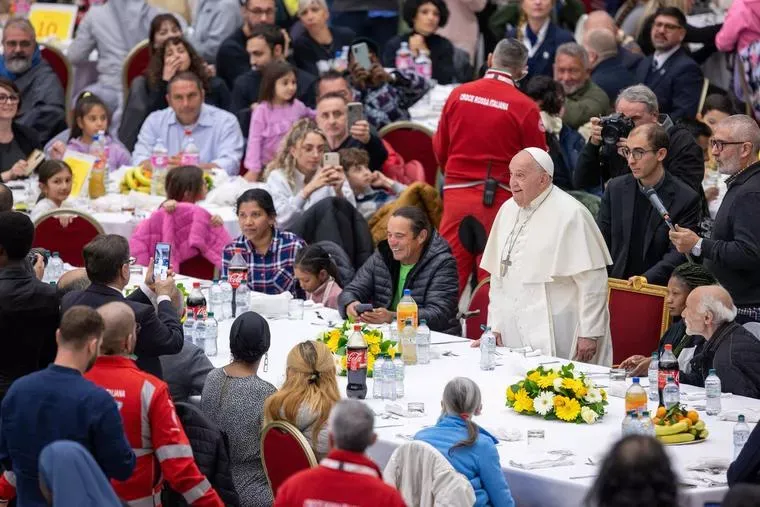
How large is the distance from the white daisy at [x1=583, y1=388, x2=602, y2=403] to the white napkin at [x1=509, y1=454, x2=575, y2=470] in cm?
59

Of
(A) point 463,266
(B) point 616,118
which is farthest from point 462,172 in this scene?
(B) point 616,118

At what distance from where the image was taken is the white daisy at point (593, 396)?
7.56 metres

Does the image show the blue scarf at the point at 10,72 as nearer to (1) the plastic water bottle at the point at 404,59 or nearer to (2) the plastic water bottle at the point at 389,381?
(1) the plastic water bottle at the point at 404,59

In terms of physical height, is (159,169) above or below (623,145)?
below

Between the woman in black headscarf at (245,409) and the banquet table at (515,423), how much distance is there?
1.62 ft

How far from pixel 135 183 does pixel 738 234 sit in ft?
16.1

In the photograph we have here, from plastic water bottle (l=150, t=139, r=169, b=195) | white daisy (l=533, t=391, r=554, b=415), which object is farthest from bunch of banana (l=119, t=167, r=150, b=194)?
white daisy (l=533, t=391, r=554, b=415)

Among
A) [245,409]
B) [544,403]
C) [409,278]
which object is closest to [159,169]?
[409,278]

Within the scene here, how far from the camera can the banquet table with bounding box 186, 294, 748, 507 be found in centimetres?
681

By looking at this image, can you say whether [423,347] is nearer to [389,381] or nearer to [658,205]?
[389,381]

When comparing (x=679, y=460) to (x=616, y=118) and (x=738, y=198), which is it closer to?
(x=738, y=198)

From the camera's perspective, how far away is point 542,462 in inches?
274

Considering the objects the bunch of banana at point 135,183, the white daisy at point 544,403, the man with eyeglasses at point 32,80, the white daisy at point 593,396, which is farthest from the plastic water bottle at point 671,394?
the man with eyeglasses at point 32,80

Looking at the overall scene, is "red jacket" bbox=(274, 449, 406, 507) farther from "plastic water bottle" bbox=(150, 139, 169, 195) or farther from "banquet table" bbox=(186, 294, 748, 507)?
"plastic water bottle" bbox=(150, 139, 169, 195)
